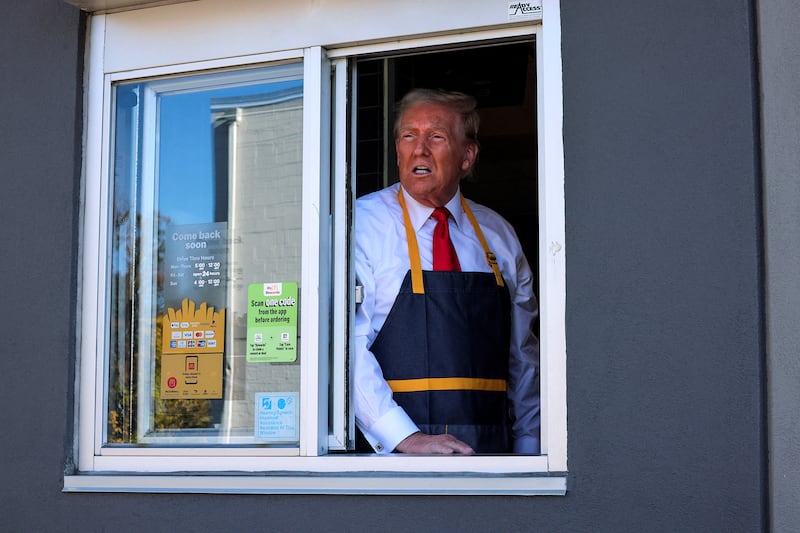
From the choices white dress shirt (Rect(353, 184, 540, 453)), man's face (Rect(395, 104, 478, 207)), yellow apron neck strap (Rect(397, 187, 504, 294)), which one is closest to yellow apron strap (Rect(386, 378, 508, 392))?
white dress shirt (Rect(353, 184, 540, 453))

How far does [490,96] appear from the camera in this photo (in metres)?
6.79

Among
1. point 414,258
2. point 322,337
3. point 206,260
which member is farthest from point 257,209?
point 414,258

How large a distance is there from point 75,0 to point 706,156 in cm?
243

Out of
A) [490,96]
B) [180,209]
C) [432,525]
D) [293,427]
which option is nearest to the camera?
[432,525]

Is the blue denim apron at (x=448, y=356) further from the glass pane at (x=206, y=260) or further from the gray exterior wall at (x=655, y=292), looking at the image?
the gray exterior wall at (x=655, y=292)

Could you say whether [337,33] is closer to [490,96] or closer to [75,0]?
[75,0]

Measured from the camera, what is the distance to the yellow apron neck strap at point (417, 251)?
4492 mm

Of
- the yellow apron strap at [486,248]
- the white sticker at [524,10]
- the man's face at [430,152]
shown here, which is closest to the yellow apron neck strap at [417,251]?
the yellow apron strap at [486,248]

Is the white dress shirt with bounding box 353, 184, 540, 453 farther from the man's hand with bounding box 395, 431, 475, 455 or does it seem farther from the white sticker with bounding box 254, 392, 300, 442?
the white sticker with bounding box 254, 392, 300, 442

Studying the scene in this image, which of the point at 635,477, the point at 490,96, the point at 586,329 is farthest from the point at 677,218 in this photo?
the point at 490,96

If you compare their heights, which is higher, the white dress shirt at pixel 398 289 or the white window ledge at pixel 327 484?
the white dress shirt at pixel 398 289

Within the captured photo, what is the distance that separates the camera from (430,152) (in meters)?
4.78

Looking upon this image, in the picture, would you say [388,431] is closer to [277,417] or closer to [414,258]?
[277,417]

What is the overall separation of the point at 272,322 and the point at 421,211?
973 millimetres
